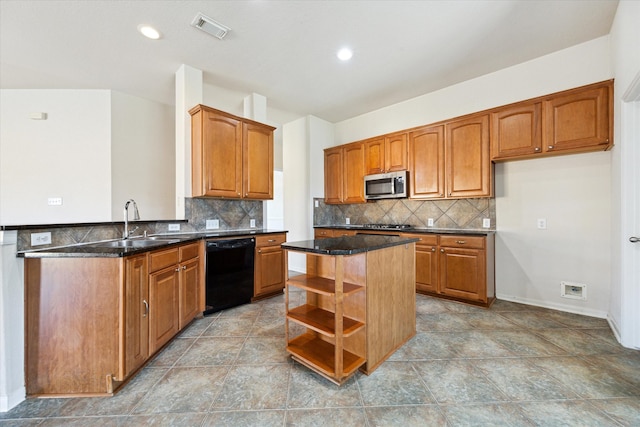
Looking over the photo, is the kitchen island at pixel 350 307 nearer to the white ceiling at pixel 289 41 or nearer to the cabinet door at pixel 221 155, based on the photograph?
the cabinet door at pixel 221 155

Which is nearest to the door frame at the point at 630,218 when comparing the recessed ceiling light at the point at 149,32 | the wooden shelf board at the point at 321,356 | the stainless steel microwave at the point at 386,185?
the stainless steel microwave at the point at 386,185

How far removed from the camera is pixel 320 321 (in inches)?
72.3

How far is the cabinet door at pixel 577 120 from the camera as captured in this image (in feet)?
8.05

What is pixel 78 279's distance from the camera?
160 centimetres

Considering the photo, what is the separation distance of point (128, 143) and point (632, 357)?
627 centimetres

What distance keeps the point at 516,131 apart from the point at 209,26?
3393mm

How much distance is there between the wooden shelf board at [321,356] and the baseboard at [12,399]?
63.0 inches

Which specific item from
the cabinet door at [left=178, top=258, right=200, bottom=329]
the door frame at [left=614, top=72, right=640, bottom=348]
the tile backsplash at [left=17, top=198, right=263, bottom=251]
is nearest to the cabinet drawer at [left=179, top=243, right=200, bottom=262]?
the cabinet door at [left=178, top=258, right=200, bottom=329]

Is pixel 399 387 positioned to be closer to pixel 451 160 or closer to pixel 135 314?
pixel 135 314

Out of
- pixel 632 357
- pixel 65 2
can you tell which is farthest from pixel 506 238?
pixel 65 2

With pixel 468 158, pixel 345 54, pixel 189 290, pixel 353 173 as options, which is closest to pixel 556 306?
pixel 468 158

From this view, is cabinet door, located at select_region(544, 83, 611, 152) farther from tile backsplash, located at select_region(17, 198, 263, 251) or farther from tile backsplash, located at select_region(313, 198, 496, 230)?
tile backsplash, located at select_region(17, 198, 263, 251)

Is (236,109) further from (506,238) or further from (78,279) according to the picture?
(506,238)

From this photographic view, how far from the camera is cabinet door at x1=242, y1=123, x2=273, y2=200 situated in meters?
3.42
